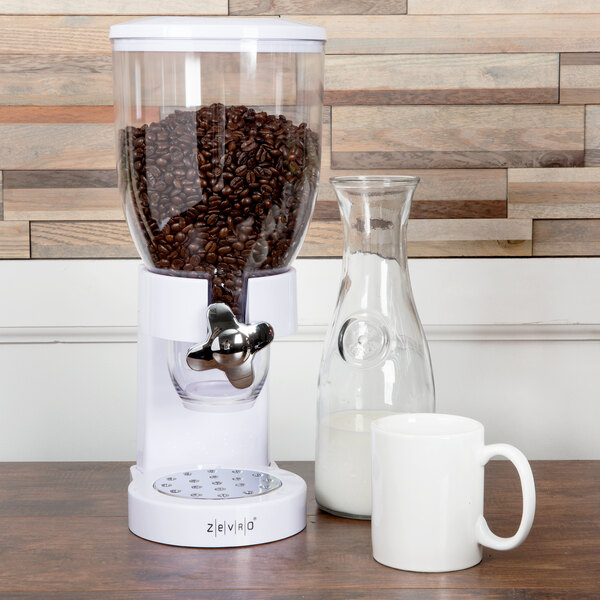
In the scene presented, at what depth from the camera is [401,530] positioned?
724 mm

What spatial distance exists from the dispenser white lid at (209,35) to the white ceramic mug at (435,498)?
325mm

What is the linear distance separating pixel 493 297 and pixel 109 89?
55 centimetres

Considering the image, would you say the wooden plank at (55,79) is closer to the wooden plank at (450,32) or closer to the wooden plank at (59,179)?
the wooden plank at (59,179)

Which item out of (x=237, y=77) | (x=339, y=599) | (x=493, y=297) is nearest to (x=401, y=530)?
(x=339, y=599)

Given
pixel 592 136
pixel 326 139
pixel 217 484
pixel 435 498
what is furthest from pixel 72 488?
pixel 592 136

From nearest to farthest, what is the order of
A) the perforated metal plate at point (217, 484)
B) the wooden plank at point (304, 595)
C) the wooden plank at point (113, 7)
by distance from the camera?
the wooden plank at point (304, 595), the perforated metal plate at point (217, 484), the wooden plank at point (113, 7)

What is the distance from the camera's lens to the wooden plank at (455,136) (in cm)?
116

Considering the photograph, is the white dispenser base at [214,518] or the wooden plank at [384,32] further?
the wooden plank at [384,32]

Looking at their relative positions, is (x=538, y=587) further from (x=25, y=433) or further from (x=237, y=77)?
(x=25, y=433)

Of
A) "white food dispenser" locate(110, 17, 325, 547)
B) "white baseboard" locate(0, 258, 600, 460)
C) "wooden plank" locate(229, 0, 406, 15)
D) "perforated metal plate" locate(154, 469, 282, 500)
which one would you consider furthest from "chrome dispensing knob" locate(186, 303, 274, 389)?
"wooden plank" locate(229, 0, 406, 15)

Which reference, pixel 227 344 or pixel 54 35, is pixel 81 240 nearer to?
pixel 54 35

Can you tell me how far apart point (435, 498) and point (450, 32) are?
0.65 meters

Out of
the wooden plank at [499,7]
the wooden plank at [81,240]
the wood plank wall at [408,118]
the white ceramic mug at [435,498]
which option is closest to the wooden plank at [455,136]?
the wood plank wall at [408,118]

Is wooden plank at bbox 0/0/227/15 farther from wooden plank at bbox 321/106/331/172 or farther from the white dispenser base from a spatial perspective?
the white dispenser base
